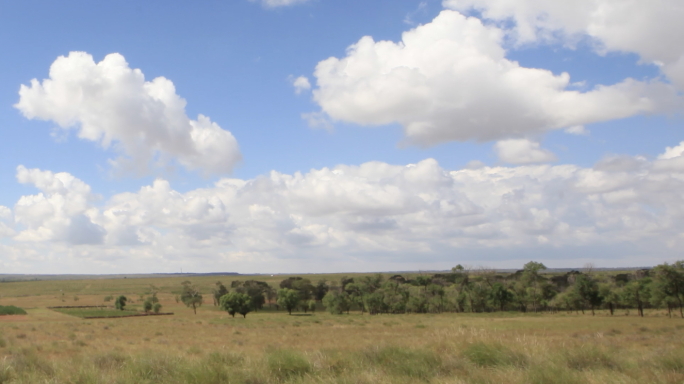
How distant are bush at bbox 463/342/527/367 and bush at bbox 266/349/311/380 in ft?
13.1

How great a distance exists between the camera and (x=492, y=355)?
11.2 metres

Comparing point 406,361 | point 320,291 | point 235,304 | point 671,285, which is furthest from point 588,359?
point 320,291

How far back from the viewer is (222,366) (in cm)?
1112

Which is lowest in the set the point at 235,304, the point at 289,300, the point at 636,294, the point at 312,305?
the point at 312,305

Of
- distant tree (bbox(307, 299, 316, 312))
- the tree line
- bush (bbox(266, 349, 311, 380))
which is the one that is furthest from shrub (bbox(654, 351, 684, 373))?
distant tree (bbox(307, 299, 316, 312))

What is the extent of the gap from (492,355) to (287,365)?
490cm

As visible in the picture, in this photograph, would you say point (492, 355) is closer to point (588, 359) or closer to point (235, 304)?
point (588, 359)

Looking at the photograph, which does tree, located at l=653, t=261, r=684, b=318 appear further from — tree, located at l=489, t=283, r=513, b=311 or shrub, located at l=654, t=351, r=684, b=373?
shrub, located at l=654, t=351, r=684, b=373

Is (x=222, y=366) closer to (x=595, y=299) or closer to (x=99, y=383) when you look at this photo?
(x=99, y=383)

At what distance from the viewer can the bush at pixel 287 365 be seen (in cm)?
1082

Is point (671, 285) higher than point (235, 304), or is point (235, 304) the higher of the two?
point (671, 285)

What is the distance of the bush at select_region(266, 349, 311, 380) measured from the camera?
426 inches

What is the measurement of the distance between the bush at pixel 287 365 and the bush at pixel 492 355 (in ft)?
13.1

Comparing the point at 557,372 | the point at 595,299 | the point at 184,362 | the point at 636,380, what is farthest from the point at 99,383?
the point at 595,299
